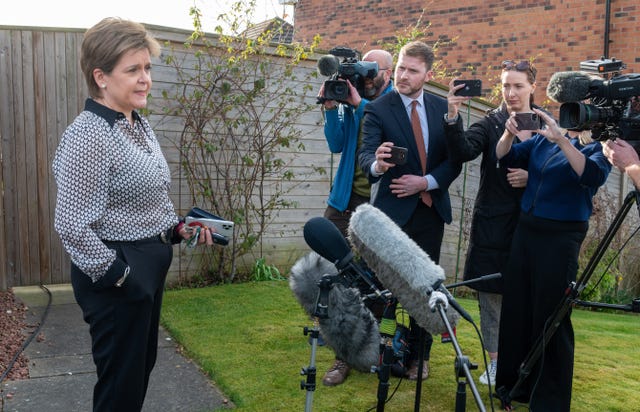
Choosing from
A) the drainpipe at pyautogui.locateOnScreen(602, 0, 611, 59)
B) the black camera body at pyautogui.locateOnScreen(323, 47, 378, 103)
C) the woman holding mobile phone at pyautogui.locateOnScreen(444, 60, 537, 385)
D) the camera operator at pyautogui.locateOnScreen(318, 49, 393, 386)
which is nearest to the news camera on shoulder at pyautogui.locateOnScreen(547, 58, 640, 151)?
the woman holding mobile phone at pyautogui.locateOnScreen(444, 60, 537, 385)

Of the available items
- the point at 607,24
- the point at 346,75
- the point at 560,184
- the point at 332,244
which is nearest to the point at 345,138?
the point at 346,75

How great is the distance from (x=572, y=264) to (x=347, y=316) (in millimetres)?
1363

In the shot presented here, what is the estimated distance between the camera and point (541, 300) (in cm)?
378

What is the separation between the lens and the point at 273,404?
392 cm

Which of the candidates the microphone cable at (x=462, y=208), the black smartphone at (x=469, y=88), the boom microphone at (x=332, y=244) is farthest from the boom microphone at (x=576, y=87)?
the microphone cable at (x=462, y=208)

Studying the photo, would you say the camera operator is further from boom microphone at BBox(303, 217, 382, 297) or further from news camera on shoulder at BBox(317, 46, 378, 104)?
boom microphone at BBox(303, 217, 382, 297)

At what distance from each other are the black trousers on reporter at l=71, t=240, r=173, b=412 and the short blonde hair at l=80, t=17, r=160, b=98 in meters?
0.72

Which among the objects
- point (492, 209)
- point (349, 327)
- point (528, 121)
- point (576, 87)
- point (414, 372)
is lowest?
point (414, 372)

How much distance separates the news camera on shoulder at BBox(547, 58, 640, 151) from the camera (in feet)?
9.93

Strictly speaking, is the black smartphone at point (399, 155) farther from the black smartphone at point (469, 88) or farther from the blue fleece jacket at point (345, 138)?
the blue fleece jacket at point (345, 138)

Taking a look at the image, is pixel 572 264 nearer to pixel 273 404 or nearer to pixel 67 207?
pixel 273 404

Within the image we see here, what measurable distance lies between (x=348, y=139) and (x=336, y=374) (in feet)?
5.53

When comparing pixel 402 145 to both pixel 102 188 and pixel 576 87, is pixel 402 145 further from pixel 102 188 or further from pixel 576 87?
pixel 102 188

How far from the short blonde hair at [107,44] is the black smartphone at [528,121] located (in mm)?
2213
